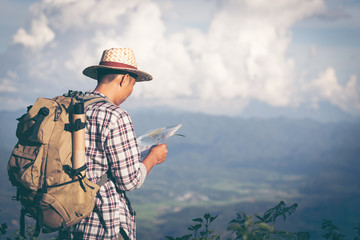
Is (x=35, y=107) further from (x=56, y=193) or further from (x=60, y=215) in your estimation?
(x=60, y=215)

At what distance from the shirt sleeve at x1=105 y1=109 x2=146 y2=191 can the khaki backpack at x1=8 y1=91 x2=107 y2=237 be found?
0.32 m

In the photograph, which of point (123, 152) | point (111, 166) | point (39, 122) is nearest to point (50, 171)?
point (39, 122)

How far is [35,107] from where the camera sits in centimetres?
379

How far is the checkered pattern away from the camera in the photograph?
4.35 meters

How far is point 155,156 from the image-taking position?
4.51 metres

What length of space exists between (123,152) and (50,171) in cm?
81

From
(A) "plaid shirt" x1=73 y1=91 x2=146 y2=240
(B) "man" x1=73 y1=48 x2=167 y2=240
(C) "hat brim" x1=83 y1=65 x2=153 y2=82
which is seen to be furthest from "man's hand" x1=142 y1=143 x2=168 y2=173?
(C) "hat brim" x1=83 y1=65 x2=153 y2=82

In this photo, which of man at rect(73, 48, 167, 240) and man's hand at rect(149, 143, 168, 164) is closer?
man at rect(73, 48, 167, 240)

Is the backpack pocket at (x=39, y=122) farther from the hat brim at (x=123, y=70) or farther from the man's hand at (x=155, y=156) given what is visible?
the man's hand at (x=155, y=156)

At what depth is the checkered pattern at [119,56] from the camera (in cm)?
435

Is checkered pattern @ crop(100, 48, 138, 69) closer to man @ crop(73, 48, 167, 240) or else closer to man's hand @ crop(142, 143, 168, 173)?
man @ crop(73, 48, 167, 240)

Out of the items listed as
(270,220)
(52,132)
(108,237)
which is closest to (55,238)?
(108,237)

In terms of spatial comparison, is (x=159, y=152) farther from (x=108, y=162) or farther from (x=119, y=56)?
(x=119, y=56)

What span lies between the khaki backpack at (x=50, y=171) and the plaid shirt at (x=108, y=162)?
10.1 inches
